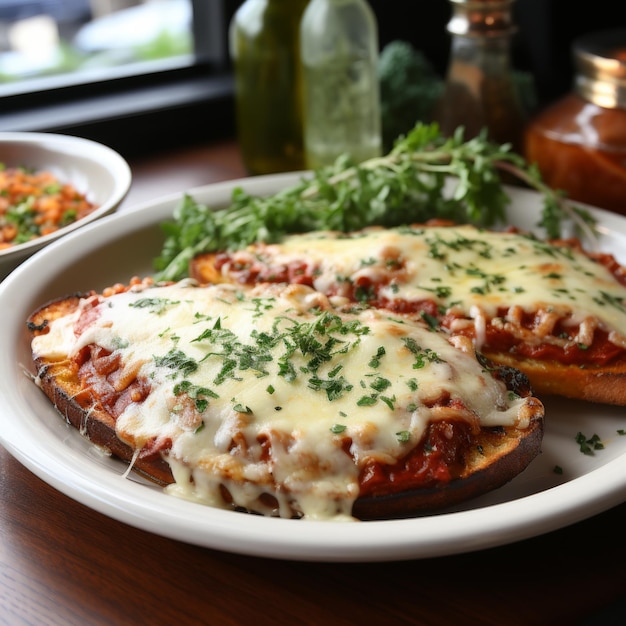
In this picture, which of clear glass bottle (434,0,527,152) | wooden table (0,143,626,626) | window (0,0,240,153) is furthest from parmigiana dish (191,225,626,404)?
window (0,0,240,153)

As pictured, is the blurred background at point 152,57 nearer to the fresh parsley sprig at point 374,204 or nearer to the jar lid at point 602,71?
the jar lid at point 602,71

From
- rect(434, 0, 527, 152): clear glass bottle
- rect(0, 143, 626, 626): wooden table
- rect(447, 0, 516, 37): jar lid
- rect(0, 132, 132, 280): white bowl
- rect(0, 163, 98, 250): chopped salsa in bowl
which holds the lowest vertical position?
rect(0, 143, 626, 626): wooden table

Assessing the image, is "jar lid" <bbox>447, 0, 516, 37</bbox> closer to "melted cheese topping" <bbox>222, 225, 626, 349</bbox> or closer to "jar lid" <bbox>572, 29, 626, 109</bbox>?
"jar lid" <bbox>572, 29, 626, 109</bbox>

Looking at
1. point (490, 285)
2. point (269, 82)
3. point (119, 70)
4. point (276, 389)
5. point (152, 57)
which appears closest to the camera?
point (276, 389)

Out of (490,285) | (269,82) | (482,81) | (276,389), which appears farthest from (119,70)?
(276,389)

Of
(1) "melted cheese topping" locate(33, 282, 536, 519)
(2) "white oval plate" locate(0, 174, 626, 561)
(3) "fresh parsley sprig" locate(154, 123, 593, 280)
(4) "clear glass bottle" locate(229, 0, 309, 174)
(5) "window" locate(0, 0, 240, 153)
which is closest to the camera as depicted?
(2) "white oval plate" locate(0, 174, 626, 561)

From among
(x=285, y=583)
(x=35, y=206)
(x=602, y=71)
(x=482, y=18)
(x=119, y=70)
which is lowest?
(x=285, y=583)

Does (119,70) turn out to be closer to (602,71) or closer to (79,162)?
(79,162)
